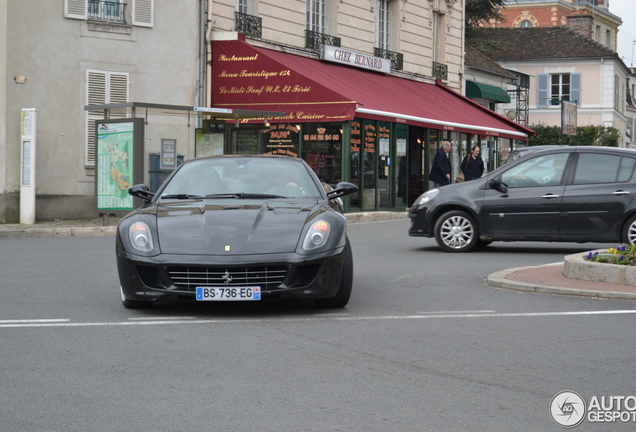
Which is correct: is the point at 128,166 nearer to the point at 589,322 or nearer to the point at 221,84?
the point at 221,84

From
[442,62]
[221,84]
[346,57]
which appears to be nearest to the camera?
[221,84]

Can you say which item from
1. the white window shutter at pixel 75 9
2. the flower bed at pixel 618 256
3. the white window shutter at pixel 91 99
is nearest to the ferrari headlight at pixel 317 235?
the flower bed at pixel 618 256

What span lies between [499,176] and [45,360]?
9481 mm

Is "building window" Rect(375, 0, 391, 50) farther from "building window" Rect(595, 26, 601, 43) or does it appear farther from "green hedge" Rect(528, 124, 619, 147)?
"building window" Rect(595, 26, 601, 43)

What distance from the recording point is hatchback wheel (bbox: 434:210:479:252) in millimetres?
14906

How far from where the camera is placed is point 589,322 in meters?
8.20

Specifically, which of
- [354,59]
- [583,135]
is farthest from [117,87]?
[583,135]

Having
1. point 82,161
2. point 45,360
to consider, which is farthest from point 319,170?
point 45,360

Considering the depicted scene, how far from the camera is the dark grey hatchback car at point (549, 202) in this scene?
14.2m

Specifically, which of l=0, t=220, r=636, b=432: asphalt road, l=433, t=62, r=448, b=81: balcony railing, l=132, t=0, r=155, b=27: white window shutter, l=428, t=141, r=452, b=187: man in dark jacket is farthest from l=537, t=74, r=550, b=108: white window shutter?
l=0, t=220, r=636, b=432: asphalt road

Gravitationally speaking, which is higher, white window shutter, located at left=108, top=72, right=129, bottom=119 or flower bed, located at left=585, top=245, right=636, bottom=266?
white window shutter, located at left=108, top=72, right=129, bottom=119

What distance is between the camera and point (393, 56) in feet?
104

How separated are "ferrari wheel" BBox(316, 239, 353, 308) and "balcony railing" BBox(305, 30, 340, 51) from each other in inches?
767

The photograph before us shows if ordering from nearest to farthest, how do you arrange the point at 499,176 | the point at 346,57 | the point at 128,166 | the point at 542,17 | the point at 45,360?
the point at 45,360 < the point at 499,176 < the point at 128,166 < the point at 346,57 < the point at 542,17
